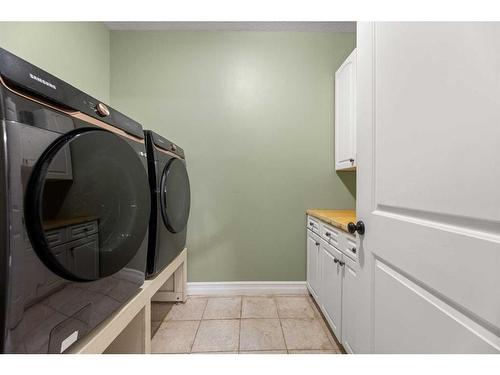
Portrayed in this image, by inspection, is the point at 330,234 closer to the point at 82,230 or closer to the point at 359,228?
the point at 359,228

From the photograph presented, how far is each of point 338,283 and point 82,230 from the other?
1.31 metres

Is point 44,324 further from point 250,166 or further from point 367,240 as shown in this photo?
point 250,166

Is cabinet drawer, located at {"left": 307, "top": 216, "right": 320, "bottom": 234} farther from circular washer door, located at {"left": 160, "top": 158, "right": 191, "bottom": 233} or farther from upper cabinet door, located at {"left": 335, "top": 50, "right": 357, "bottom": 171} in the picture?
circular washer door, located at {"left": 160, "top": 158, "right": 191, "bottom": 233}

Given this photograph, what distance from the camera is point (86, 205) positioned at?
679mm

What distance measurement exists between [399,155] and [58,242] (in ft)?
3.40

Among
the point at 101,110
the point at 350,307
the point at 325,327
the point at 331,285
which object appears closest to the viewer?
the point at 101,110

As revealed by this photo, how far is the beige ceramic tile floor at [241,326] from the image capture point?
4.52ft

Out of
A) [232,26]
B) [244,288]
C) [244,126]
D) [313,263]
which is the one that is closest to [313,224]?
[313,263]

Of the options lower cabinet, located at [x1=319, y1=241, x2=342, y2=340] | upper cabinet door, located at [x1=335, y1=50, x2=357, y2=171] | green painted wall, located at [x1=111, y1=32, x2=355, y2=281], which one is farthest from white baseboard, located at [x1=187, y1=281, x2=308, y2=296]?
upper cabinet door, located at [x1=335, y1=50, x2=357, y2=171]

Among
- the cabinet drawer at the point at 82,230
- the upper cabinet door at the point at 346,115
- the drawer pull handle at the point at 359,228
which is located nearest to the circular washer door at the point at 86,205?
the cabinet drawer at the point at 82,230

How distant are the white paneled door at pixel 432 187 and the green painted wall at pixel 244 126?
122 centimetres

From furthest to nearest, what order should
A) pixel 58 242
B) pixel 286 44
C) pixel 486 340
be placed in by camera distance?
pixel 286 44 < pixel 58 242 < pixel 486 340

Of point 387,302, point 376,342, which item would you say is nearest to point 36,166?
point 387,302

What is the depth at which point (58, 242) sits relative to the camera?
58 centimetres
